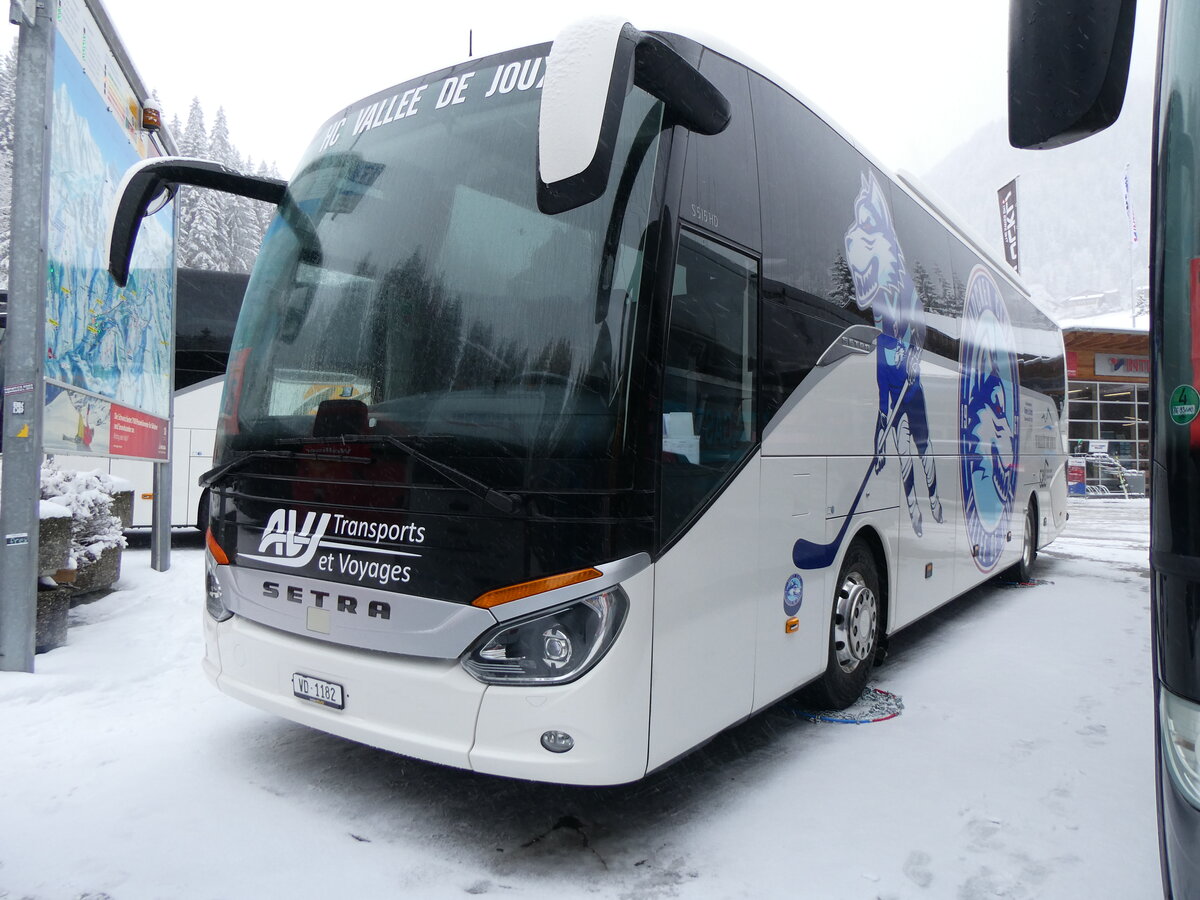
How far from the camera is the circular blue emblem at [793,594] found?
408 centimetres

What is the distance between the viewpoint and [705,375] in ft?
11.3

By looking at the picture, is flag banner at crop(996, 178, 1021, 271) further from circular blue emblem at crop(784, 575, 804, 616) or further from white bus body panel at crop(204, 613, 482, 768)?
white bus body panel at crop(204, 613, 482, 768)

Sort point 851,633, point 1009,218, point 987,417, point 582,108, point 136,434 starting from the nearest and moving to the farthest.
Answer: point 582,108 < point 851,633 < point 136,434 < point 987,417 < point 1009,218

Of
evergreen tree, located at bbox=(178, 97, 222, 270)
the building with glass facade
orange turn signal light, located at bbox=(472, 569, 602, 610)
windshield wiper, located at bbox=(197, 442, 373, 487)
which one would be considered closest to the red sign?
windshield wiper, located at bbox=(197, 442, 373, 487)

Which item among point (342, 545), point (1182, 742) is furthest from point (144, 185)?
point (1182, 742)

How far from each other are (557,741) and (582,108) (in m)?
2.03

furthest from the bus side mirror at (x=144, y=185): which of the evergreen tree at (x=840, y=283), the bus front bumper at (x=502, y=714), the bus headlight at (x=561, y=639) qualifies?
the evergreen tree at (x=840, y=283)

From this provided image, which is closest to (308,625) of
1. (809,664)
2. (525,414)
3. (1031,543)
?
(525,414)

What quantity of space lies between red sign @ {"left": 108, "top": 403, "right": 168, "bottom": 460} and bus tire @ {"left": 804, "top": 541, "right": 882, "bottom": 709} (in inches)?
220

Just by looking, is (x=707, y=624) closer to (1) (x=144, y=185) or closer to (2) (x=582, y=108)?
(2) (x=582, y=108)

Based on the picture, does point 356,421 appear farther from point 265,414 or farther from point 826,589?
point 826,589

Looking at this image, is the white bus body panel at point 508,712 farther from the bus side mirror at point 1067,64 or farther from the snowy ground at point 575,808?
the bus side mirror at point 1067,64

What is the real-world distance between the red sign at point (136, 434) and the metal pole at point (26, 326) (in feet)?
5.09

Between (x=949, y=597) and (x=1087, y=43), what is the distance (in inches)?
217
